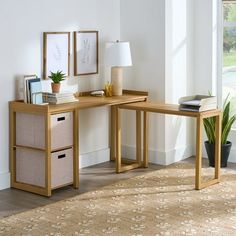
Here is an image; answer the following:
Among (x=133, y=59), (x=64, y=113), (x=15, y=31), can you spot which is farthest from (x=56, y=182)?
(x=133, y=59)

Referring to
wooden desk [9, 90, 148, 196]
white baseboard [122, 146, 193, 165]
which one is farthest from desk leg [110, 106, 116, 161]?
wooden desk [9, 90, 148, 196]

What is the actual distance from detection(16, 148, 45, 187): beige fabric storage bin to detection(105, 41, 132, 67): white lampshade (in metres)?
1.25

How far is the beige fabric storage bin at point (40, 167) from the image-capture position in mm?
5043

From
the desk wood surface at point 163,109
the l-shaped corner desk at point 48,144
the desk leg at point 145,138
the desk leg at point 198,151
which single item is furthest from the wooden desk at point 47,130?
the desk leg at point 198,151

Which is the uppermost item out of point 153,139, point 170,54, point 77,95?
point 170,54

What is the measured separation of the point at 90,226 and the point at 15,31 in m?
1.90

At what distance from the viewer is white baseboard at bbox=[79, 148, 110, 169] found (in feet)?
19.7

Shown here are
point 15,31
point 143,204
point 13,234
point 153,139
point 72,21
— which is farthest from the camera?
point 153,139

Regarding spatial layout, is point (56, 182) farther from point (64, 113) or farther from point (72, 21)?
point (72, 21)

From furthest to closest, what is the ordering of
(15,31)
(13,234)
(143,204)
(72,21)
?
(72,21), (15,31), (143,204), (13,234)

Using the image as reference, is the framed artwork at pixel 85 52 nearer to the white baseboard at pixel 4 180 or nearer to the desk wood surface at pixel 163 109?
the desk wood surface at pixel 163 109

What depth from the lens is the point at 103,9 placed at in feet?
19.9

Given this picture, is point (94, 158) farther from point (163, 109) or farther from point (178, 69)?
point (178, 69)

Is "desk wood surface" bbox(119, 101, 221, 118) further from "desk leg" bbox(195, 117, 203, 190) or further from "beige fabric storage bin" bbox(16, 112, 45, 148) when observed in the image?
"beige fabric storage bin" bbox(16, 112, 45, 148)
